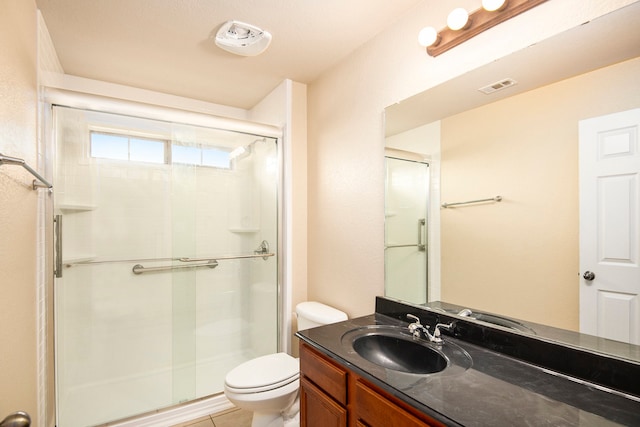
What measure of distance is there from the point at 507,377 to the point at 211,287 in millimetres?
2063

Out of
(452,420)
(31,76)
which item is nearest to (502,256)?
(452,420)

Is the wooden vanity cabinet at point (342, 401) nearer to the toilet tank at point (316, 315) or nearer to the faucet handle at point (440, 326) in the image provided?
the faucet handle at point (440, 326)

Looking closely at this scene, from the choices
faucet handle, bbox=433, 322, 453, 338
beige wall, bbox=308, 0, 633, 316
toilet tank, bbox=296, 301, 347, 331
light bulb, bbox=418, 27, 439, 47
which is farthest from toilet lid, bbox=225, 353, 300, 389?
light bulb, bbox=418, 27, 439, 47

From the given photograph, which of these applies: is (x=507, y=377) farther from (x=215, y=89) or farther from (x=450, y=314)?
(x=215, y=89)

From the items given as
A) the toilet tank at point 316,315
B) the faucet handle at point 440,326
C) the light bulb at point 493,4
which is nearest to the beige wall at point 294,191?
the toilet tank at point 316,315

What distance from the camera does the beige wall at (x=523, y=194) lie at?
40.6 inches

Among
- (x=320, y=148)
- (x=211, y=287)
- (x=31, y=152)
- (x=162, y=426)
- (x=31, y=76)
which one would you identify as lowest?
(x=162, y=426)

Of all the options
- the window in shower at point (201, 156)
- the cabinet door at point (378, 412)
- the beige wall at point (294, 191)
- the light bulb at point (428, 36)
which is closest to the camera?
the cabinet door at point (378, 412)

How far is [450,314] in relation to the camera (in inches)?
54.2

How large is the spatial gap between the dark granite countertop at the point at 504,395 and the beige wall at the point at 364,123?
2.49 ft

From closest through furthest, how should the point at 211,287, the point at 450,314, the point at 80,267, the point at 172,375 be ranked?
the point at 450,314, the point at 80,267, the point at 172,375, the point at 211,287

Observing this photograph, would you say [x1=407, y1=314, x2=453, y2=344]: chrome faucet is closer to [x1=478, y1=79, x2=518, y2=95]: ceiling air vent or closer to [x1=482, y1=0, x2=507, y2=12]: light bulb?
[x1=478, y1=79, x2=518, y2=95]: ceiling air vent

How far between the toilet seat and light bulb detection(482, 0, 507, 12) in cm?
195

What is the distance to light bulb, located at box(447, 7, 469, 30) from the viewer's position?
1.27 m
